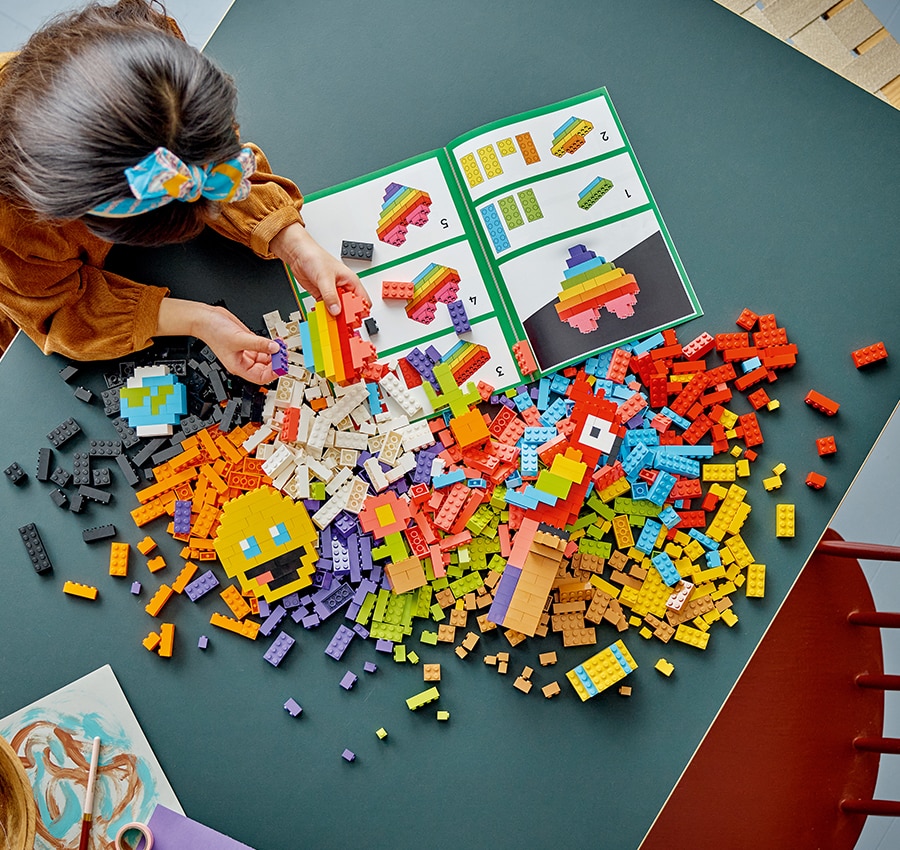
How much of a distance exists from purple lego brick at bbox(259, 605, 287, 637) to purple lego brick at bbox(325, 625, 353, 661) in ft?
0.29

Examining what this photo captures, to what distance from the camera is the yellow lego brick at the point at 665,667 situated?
1232 millimetres

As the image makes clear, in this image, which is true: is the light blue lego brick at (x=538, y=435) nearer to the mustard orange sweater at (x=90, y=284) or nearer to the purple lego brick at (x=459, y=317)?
the purple lego brick at (x=459, y=317)

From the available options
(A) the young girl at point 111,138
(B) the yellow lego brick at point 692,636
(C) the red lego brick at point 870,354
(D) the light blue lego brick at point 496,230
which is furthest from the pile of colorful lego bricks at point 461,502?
(A) the young girl at point 111,138

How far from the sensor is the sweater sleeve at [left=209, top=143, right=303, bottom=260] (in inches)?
49.2

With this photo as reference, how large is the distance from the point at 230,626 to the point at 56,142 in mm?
748

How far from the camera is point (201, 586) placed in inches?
49.4

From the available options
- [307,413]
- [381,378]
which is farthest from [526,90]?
[307,413]

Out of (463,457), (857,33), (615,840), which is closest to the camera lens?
(615,840)

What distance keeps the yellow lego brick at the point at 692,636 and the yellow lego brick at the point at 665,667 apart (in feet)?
0.13

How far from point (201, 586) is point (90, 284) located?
0.51 m

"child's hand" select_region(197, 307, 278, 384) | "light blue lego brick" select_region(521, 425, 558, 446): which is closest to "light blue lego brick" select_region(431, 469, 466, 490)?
"light blue lego brick" select_region(521, 425, 558, 446)

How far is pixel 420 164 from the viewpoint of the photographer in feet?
4.42

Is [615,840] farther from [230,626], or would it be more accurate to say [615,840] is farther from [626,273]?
[626,273]

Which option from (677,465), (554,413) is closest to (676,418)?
(677,465)
